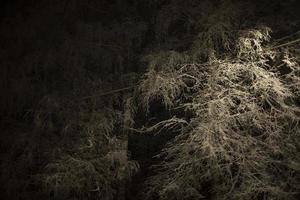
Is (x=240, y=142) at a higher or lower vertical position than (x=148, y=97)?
lower

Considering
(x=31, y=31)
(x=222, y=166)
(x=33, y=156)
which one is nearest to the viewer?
(x=222, y=166)

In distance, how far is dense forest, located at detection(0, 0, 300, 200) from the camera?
21.0 feet

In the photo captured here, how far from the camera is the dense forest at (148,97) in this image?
6402mm

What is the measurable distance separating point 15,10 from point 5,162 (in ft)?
9.56

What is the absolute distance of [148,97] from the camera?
22.7ft

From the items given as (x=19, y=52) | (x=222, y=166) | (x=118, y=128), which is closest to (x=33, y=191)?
(x=118, y=128)

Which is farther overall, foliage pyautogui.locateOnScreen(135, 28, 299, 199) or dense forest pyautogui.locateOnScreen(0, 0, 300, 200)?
dense forest pyautogui.locateOnScreen(0, 0, 300, 200)

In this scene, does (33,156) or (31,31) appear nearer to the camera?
(33,156)

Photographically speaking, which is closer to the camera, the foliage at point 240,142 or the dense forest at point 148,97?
the foliage at point 240,142

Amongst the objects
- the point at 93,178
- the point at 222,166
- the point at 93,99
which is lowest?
the point at 93,178

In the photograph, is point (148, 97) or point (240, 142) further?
point (148, 97)

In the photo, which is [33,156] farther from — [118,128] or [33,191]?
[118,128]

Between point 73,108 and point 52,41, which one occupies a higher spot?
point 52,41

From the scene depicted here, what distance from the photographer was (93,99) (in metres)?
8.01
